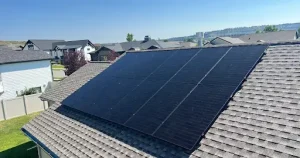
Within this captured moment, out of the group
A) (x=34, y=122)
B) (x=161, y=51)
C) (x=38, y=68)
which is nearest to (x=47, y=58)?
(x=38, y=68)

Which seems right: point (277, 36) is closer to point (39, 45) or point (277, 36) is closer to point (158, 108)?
point (158, 108)

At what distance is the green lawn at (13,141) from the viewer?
1527cm

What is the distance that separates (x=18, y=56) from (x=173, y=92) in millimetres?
26074

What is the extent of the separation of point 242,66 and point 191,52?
2.71 metres

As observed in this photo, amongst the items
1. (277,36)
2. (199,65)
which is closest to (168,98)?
(199,65)

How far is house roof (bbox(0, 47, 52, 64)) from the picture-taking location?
87.5 feet

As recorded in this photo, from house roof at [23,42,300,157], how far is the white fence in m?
16.1

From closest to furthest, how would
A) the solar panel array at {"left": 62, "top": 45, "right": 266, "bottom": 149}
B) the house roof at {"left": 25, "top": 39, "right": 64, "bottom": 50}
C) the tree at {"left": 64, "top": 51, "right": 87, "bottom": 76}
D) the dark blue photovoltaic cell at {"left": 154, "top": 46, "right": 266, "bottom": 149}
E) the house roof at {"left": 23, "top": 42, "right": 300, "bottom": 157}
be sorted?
the house roof at {"left": 23, "top": 42, "right": 300, "bottom": 157}
the dark blue photovoltaic cell at {"left": 154, "top": 46, "right": 266, "bottom": 149}
the solar panel array at {"left": 62, "top": 45, "right": 266, "bottom": 149}
the tree at {"left": 64, "top": 51, "right": 87, "bottom": 76}
the house roof at {"left": 25, "top": 39, "right": 64, "bottom": 50}

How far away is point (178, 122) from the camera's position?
253 inches

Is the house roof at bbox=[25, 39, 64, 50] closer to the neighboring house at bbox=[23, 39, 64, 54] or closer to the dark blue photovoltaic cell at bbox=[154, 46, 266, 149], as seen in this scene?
the neighboring house at bbox=[23, 39, 64, 54]

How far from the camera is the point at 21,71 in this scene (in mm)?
27625

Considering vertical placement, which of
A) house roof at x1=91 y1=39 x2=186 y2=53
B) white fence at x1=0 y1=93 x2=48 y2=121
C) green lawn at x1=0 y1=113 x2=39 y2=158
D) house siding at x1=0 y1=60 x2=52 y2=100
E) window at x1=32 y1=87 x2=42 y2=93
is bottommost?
green lawn at x1=0 y1=113 x2=39 y2=158

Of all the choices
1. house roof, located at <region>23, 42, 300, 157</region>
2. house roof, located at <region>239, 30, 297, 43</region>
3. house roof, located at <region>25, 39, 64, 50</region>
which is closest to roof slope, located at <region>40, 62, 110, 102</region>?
house roof, located at <region>23, 42, 300, 157</region>

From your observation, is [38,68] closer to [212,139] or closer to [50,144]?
[50,144]
